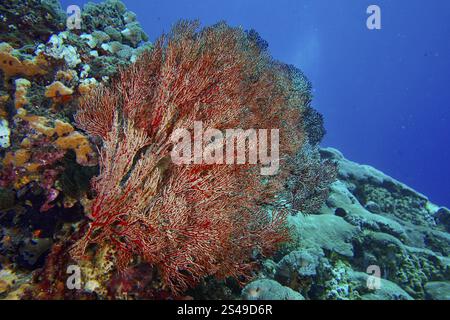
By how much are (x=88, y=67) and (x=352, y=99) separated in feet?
522

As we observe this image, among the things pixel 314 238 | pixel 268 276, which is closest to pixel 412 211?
pixel 314 238

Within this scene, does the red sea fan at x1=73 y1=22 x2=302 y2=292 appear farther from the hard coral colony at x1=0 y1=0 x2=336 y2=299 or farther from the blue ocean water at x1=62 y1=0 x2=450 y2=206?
the blue ocean water at x1=62 y1=0 x2=450 y2=206

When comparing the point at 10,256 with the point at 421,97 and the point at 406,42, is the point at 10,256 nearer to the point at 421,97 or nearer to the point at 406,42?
the point at 406,42

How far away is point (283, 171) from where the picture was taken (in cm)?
535

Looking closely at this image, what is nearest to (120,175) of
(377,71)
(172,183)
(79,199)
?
(172,183)

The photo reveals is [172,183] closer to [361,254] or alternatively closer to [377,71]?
[361,254]

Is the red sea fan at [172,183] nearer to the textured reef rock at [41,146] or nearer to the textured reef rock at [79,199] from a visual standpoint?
the textured reef rock at [79,199]

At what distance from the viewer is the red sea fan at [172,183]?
9.35 ft

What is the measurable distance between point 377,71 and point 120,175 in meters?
157

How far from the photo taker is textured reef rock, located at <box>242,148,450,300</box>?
4418mm

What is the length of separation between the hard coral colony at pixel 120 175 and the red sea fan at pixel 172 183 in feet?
0.05

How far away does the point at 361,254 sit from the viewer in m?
6.24

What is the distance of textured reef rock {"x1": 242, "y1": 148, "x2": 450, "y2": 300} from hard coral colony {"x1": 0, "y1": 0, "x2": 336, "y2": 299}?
0.65 metres
